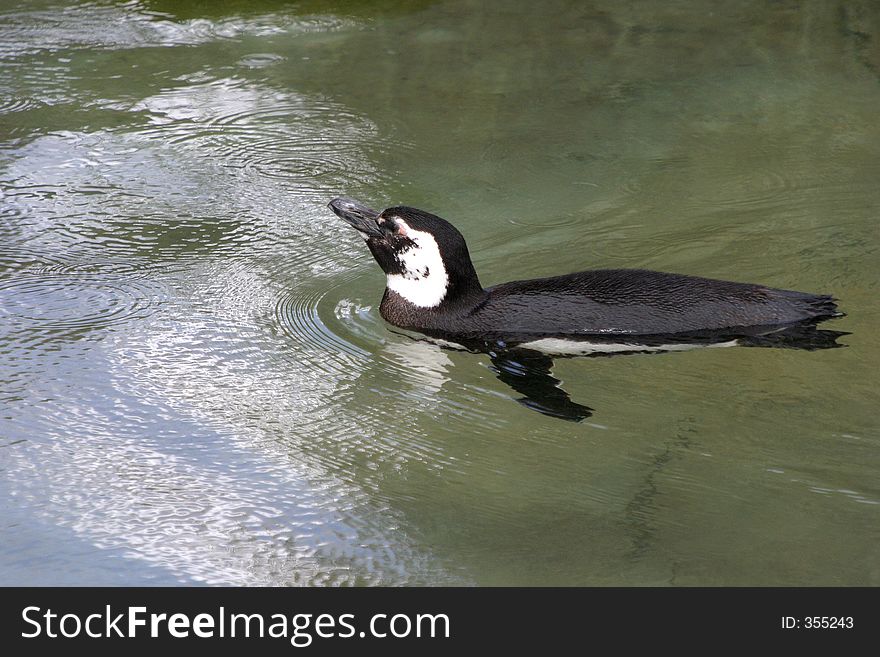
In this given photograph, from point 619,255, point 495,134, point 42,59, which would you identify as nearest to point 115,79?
point 42,59

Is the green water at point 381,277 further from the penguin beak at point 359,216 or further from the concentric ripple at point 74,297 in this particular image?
the penguin beak at point 359,216

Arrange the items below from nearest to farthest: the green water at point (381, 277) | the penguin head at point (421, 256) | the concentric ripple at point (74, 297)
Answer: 1. the green water at point (381, 277)
2. the penguin head at point (421, 256)
3. the concentric ripple at point (74, 297)

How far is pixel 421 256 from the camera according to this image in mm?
4223

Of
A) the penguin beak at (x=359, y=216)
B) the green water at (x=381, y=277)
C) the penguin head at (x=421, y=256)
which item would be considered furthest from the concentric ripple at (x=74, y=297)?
the penguin head at (x=421, y=256)

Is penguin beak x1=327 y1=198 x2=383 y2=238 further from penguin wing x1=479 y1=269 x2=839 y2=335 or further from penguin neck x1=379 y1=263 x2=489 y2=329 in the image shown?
penguin wing x1=479 y1=269 x2=839 y2=335

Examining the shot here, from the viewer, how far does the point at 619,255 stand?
192 inches

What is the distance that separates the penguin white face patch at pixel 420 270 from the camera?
4.19 meters

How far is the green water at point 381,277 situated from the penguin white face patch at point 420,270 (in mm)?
176

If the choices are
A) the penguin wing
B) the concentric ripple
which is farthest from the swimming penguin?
the concentric ripple

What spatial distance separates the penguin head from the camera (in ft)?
13.6

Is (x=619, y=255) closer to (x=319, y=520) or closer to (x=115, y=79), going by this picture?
(x=319, y=520)

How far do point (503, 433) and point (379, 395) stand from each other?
1.56 ft

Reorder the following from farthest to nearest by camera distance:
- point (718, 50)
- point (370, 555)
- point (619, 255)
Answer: point (718, 50) < point (619, 255) < point (370, 555)
